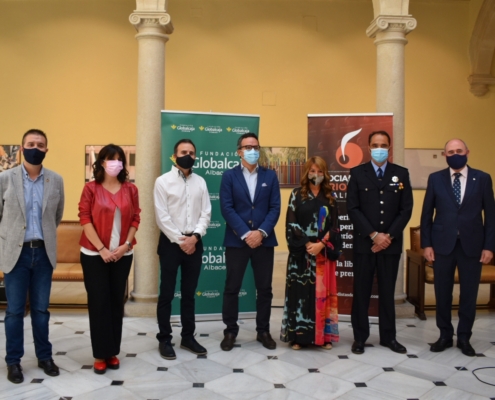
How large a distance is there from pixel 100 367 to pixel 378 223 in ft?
8.77

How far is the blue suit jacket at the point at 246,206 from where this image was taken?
4.81 metres

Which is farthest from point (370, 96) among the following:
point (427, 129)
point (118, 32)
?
point (118, 32)

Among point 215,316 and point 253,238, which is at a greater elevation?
point 253,238

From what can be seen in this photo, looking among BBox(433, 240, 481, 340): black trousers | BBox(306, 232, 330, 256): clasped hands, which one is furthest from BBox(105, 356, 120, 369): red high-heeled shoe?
BBox(433, 240, 481, 340): black trousers

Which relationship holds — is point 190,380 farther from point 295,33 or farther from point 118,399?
point 295,33

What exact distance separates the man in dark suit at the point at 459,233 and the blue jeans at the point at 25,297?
11.1 ft

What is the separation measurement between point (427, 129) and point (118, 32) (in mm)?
6155

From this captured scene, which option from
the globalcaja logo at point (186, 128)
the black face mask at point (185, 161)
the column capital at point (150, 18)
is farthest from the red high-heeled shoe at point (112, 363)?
the column capital at point (150, 18)

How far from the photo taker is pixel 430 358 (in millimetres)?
4660

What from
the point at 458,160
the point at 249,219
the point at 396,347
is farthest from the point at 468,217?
the point at 249,219

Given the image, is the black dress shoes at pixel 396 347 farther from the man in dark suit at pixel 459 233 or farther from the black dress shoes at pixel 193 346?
the black dress shoes at pixel 193 346

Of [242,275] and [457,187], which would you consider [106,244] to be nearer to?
[242,275]

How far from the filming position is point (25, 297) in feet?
13.3

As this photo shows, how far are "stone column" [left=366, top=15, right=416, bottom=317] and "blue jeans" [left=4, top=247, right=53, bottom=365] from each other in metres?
3.86
